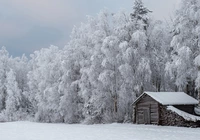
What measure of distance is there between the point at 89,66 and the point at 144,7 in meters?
11.5

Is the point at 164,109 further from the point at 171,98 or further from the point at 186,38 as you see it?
the point at 186,38

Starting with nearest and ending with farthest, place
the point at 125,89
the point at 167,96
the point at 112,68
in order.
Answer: the point at 167,96 → the point at 125,89 → the point at 112,68

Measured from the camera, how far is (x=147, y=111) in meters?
→ 34.1

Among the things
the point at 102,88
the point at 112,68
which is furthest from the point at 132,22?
the point at 102,88

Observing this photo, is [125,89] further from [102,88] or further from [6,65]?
[6,65]

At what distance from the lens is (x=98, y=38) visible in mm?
41406

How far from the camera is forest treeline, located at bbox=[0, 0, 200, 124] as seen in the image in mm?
34206

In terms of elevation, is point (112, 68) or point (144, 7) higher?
point (144, 7)

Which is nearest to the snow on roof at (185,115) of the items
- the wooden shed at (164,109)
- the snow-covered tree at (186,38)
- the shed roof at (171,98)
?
the wooden shed at (164,109)

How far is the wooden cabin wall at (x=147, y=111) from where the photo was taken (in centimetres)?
3297

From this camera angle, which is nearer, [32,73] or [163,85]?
[163,85]

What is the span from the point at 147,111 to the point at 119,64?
839 cm

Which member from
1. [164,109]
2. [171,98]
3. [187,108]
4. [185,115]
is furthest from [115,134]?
[187,108]

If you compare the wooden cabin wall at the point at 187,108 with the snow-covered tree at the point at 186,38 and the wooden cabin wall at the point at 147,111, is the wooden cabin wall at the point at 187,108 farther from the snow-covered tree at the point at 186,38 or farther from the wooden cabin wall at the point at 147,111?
the snow-covered tree at the point at 186,38
